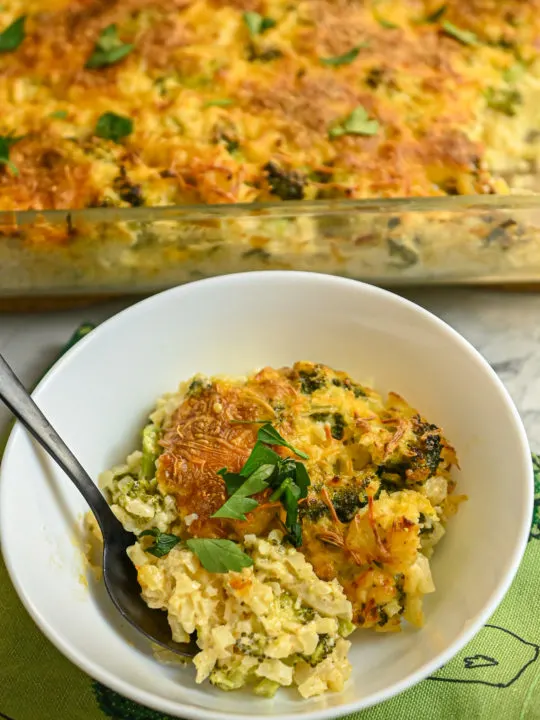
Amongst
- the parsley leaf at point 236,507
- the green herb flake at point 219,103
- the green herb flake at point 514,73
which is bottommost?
the green herb flake at point 514,73

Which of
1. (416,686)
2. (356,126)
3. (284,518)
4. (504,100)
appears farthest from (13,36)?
(416,686)

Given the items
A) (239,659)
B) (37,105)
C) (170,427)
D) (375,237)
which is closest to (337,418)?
(170,427)

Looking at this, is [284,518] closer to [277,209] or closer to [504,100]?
[277,209]

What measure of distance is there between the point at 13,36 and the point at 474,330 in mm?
2014

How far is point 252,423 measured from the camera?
202cm

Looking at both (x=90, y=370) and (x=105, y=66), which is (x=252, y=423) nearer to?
(x=90, y=370)

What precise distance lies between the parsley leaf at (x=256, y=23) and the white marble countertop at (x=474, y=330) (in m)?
1.17

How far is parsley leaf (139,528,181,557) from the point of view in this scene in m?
1.84

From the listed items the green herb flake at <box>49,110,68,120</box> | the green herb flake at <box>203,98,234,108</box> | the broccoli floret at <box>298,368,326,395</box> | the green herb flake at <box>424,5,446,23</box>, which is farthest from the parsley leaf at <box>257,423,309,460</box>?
the green herb flake at <box>424,5,446,23</box>

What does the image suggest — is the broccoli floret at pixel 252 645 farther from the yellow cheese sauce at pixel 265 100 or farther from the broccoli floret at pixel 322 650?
the yellow cheese sauce at pixel 265 100

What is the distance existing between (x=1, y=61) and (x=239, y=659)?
239 centimetres

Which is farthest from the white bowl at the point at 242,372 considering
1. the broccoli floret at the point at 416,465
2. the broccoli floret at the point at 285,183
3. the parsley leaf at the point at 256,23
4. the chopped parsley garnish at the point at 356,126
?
the parsley leaf at the point at 256,23

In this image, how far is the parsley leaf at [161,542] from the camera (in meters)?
1.84

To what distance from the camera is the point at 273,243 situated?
2.68 meters
